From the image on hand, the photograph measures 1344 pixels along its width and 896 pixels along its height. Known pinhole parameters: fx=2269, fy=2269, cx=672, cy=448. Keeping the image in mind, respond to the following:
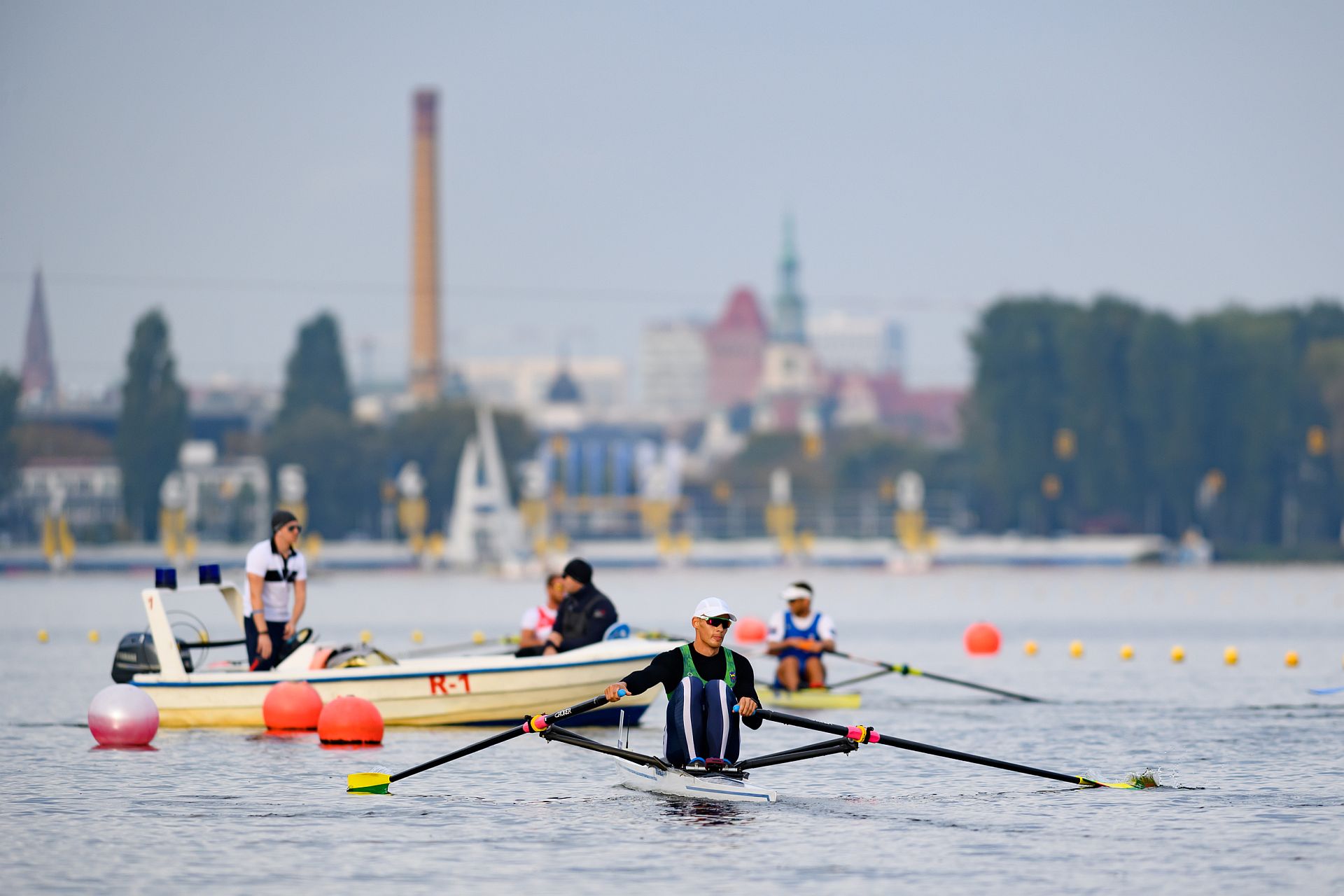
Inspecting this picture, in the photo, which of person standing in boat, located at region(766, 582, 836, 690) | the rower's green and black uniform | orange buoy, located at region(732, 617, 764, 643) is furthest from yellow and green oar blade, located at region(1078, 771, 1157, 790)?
orange buoy, located at region(732, 617, 764, 643)

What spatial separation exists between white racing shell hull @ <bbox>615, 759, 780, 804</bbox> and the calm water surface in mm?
176

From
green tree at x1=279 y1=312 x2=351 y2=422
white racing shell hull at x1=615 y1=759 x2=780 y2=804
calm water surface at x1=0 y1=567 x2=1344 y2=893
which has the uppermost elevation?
green tree at x1=279 y1=312 x2=351 y2=422

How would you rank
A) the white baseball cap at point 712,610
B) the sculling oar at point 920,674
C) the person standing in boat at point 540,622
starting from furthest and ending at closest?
the sculling oar at point 920,674, the person standing in boat at point 540,622, the white baseball cap at point 712,610

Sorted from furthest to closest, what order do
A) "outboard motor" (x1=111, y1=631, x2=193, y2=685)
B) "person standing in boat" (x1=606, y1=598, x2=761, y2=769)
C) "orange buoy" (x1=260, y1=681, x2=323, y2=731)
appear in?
"outboard motor" (x1=111, y1=631, x2=193, y2=685) → "orange buoy" (x1=260, y1=681, x2=323, y2=731) → "person standing in boat" (x1=606, y1=598, x2=761, y2=769)

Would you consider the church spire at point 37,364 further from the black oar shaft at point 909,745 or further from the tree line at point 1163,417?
the black oar shaft at point 909,745

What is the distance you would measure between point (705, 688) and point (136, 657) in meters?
8.84

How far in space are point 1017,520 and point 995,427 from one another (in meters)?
8.16

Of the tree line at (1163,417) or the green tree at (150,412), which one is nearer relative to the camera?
the tree line at (1163,417)

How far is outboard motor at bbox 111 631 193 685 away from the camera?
80.5 ft

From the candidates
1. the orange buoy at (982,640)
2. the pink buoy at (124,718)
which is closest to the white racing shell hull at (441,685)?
the pink buoy at (124,718)

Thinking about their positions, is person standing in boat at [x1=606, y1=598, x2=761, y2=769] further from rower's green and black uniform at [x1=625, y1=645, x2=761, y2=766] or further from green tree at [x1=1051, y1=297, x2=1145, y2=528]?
green tree at [x1=1051, y1=297, x2=1145, y2=528]

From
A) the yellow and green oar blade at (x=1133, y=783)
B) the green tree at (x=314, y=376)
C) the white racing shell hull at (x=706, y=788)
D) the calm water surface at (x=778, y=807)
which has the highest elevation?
the green tree at (x=314, y=376)

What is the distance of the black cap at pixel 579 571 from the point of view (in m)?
23.8

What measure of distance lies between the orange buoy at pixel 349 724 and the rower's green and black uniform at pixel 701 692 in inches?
248
